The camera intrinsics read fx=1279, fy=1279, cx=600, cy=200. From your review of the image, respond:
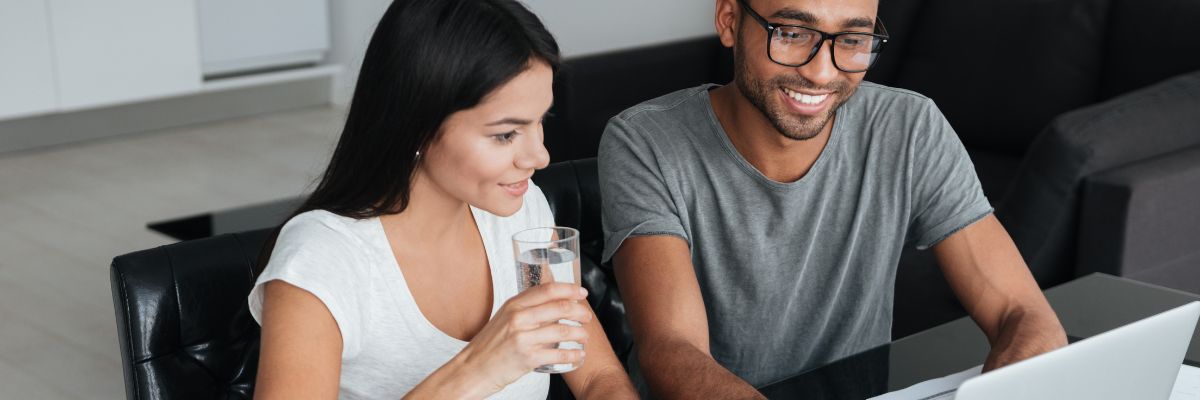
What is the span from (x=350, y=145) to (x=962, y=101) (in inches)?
102

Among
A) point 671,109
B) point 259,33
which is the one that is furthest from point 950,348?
point 259,33

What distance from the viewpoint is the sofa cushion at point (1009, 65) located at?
133 inches

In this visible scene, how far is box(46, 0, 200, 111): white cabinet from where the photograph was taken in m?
4.78

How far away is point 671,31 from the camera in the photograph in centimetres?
514

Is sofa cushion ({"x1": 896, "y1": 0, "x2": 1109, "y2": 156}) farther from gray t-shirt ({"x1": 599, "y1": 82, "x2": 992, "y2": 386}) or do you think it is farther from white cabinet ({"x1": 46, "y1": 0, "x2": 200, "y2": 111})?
white cabinet ({"x1": 46, "y1": 0, "x2": 200, "y2": 111})

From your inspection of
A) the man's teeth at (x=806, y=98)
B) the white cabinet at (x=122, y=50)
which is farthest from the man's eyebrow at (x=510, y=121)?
the white cabinet at (x=122, y=50)

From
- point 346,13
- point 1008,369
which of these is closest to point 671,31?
point 346,13

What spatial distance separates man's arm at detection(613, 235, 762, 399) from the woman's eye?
31 centimetres

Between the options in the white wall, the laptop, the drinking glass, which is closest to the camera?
the laptop

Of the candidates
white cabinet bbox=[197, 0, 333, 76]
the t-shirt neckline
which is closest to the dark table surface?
the t-shirt neckline

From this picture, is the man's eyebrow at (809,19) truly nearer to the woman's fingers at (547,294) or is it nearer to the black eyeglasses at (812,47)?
the black eyeglasses at (812,47)

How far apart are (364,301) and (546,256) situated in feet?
0.87

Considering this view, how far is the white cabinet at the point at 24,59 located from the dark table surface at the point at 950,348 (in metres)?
4.02

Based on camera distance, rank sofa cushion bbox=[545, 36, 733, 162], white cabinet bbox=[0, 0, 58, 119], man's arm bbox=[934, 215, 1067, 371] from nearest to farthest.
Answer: man's arm bbox=[934, 215, 1067, 371] → sofa cushion bbox=[545, 36, 733, 162] → white cabinet bbox=[0, 0, 58, 119]
